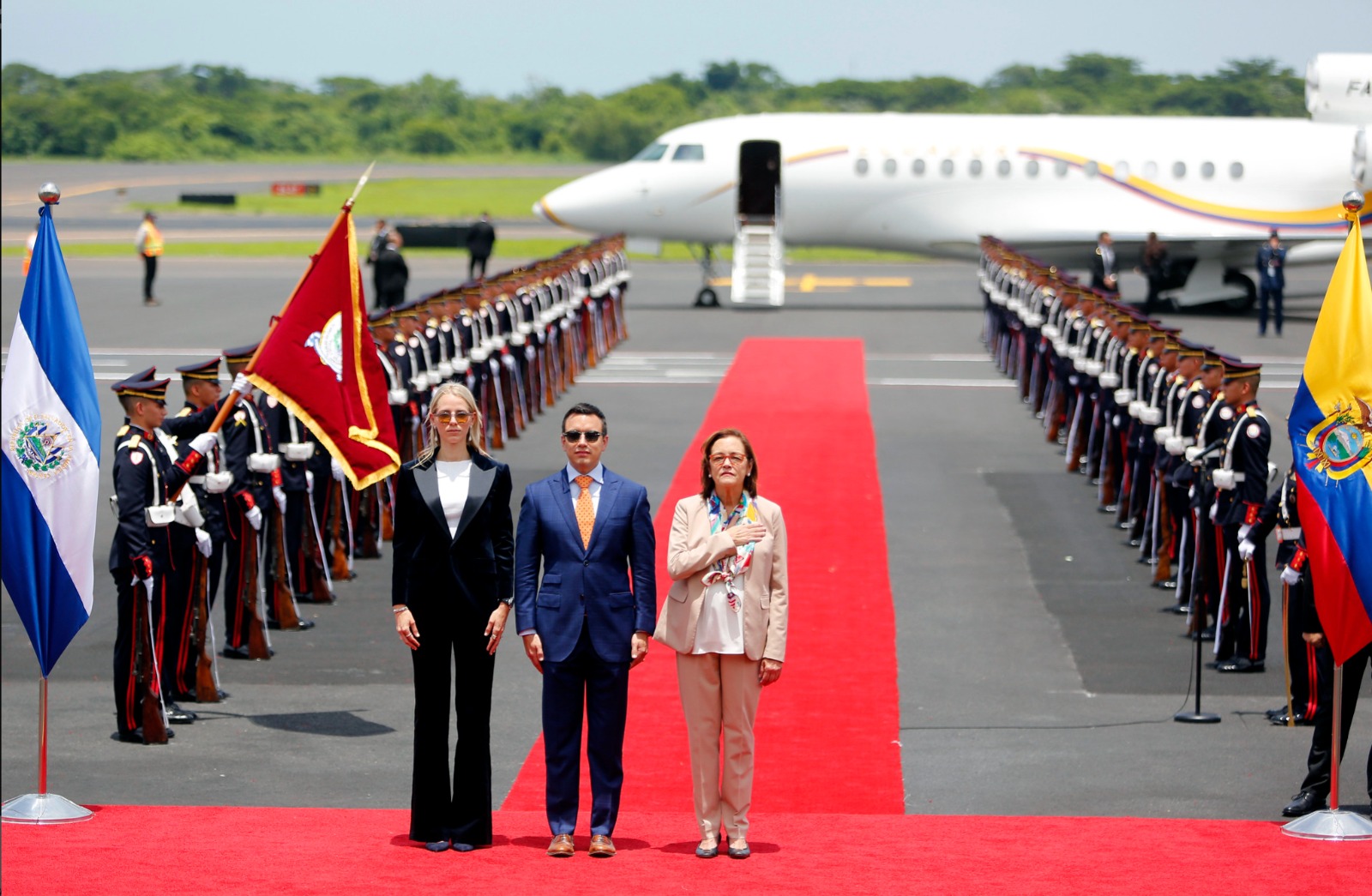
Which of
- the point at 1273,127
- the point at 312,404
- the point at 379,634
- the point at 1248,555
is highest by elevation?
the point at 1273,127

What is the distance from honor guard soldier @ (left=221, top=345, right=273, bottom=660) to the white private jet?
23447 mm

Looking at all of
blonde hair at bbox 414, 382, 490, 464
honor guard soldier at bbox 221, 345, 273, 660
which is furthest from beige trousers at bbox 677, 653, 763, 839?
honor guard soldier at bbox 221, 345, 273, 660

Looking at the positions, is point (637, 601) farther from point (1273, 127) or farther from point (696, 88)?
point (696, 88)

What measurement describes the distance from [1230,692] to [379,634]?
509 cm

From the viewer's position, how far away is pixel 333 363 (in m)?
9.13

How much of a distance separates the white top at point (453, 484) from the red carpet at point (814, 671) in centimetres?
155

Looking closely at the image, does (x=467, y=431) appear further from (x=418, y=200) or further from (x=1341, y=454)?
(x=418, y=200)

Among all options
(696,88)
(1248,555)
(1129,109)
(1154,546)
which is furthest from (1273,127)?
(696,88)

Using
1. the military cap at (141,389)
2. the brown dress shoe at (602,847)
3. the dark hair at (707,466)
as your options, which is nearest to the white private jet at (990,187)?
the military cap at (141,389)

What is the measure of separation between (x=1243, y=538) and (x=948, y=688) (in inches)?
74.6

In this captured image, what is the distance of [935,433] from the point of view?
20078mm

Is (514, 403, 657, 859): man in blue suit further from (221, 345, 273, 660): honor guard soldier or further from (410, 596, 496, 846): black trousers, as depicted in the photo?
(221, 345, 273, 660): honor guard soldier

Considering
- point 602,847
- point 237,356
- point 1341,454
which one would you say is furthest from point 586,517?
point 237,356

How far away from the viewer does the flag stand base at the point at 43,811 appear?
7328 mm
